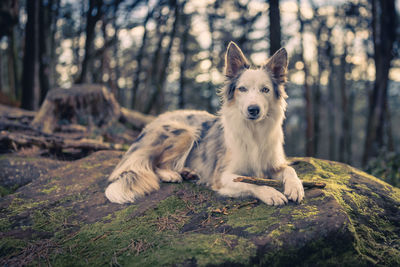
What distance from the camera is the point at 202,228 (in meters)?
2.65

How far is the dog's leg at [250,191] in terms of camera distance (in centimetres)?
291

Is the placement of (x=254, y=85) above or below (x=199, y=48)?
below

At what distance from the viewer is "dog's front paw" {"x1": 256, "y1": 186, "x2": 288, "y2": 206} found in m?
2.88

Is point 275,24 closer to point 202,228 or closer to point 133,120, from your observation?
point 133,120

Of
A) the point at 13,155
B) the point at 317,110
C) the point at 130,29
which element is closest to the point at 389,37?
the point at 317,110

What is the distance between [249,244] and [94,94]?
680cm

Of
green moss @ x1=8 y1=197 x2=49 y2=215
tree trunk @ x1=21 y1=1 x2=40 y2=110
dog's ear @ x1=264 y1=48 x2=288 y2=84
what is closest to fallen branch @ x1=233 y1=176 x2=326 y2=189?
dog's ear @ x1=264 y1=48 x2=288 y2=84

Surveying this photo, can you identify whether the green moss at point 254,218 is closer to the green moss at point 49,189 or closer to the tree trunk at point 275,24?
the green moss at point 49,189

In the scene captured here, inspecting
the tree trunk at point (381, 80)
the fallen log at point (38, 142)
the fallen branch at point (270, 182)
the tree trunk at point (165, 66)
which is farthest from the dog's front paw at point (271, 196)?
the tree trunk at point (165, 66)

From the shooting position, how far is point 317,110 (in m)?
14.5

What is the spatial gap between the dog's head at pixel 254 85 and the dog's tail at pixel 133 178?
1487 mm

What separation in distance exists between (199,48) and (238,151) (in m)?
16.2

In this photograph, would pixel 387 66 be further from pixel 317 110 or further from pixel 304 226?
pixel 304 226

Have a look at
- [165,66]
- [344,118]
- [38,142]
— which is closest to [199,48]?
[165,66]
